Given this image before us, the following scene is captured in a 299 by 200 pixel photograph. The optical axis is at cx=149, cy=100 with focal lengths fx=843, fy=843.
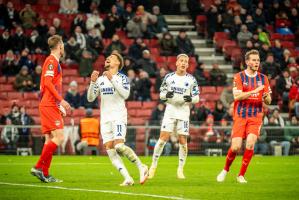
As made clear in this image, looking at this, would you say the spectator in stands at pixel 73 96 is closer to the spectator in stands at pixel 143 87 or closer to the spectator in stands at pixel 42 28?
the spectator in stands at pixel 143 87

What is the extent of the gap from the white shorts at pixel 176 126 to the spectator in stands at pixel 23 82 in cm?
1254

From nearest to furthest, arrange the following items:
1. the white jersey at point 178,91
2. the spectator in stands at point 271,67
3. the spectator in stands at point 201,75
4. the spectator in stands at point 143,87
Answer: the white jersey at point 178,91, the spectator in stands at point 143,87, the spectator in stands at point 201,75, the spectator in stands at point 271,67

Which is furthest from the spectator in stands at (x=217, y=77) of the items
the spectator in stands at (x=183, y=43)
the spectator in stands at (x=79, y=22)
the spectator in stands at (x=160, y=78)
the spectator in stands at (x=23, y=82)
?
the spectator in stands at (x=23, y=82)

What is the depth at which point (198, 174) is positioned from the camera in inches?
727

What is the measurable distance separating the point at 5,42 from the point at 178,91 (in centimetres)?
1441

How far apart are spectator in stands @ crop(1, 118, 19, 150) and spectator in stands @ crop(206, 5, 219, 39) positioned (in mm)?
11317

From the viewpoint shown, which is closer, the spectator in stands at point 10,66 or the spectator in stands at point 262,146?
the spectator in stands at point 262,146

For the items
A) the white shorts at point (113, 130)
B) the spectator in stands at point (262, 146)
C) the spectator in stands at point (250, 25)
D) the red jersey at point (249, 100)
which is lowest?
the spectator in stands at point (262, 146)

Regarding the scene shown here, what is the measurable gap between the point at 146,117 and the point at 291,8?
37.2ft

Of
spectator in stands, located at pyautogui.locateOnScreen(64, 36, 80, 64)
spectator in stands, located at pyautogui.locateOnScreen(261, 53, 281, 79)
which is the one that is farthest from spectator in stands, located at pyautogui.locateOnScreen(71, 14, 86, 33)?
spectator in stands, located at pyautogui.locateOnScreen(261, 53, 281, 79)

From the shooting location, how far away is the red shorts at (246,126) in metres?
15.7

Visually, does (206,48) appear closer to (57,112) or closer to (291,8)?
(291,8)

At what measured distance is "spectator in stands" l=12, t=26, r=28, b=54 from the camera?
30.4m

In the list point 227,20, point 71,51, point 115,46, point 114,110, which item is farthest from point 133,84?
point 114,110
